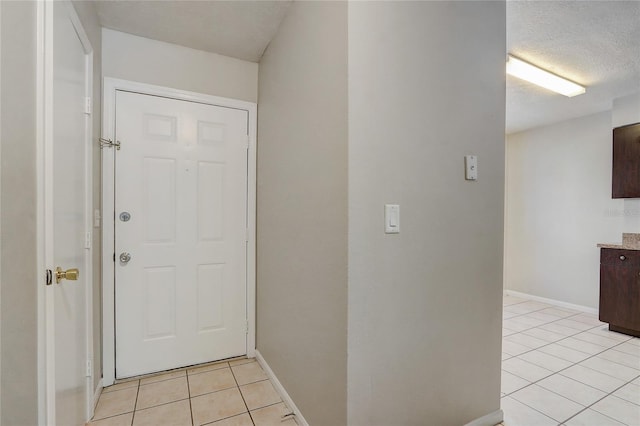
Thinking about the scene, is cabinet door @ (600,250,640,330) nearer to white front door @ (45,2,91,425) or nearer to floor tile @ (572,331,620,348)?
floor tile @ (572,331,620,348)

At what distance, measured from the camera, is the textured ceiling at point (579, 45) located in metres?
1.95

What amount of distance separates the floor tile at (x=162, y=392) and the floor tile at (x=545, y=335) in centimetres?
329

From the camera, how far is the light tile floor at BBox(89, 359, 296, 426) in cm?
175

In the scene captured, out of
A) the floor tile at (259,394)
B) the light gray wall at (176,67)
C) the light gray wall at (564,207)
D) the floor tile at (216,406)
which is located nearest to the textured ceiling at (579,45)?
the light gray wall at (564,207)

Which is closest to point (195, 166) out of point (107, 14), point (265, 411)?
point (107, 14)

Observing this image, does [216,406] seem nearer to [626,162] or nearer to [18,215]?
[18,215]

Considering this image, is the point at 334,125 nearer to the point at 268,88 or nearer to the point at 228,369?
the point at 268,88

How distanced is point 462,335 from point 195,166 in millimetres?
2139

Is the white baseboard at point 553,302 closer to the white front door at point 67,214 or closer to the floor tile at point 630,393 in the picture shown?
the floor tile at point 630,393

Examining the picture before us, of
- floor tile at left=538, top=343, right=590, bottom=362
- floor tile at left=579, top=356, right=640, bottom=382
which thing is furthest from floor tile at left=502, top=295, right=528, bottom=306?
floor tile at left=579, top=356, right=640, bottom=382

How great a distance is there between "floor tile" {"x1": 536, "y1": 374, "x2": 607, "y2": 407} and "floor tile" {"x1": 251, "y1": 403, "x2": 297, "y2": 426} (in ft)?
5.97

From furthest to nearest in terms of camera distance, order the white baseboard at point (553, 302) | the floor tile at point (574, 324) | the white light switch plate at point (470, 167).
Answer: the white baseboard at point (553, 302) → the floor tile at point (574, 324) → the white light switch plate at point (470, 167)

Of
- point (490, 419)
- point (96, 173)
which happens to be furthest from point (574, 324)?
point (96, 173)

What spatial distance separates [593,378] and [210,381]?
2.84m
